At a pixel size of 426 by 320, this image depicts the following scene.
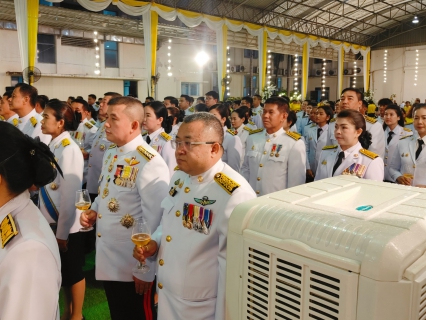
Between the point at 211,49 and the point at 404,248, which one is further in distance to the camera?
the point at 211,49

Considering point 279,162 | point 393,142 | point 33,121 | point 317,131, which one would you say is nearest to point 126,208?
point 279,162

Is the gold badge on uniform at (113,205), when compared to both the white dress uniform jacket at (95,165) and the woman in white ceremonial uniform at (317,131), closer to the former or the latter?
the white dress uniform jacket at (95,165)

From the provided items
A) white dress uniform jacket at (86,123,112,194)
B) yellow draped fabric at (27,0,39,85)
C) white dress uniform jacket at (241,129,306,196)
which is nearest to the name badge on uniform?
white dress uniform jacket at (241,129,306,196)

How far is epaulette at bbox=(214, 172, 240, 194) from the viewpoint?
5.02 ft

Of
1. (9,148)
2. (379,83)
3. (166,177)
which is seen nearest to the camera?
(9,148)

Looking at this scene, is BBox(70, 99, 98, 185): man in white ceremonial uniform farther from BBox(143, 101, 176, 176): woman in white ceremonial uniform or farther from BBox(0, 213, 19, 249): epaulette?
BBox(0, 213, 19, 249): epaulette

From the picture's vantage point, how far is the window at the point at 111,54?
52.3 ft

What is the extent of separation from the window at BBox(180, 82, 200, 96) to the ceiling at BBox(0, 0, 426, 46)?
10.4 feet

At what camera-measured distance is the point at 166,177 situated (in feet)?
7.22

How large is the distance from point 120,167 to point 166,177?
0.94 ft

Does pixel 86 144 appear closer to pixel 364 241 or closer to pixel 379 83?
pixel 364 241

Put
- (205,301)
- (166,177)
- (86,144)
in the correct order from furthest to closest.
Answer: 1. (86,144)
2. (166,177)
3. (205,301)

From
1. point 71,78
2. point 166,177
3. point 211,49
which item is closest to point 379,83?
point 211,49

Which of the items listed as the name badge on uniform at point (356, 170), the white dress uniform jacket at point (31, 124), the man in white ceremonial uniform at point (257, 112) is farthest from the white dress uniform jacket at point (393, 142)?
the white dress uniform jacket at point (31, 124)
